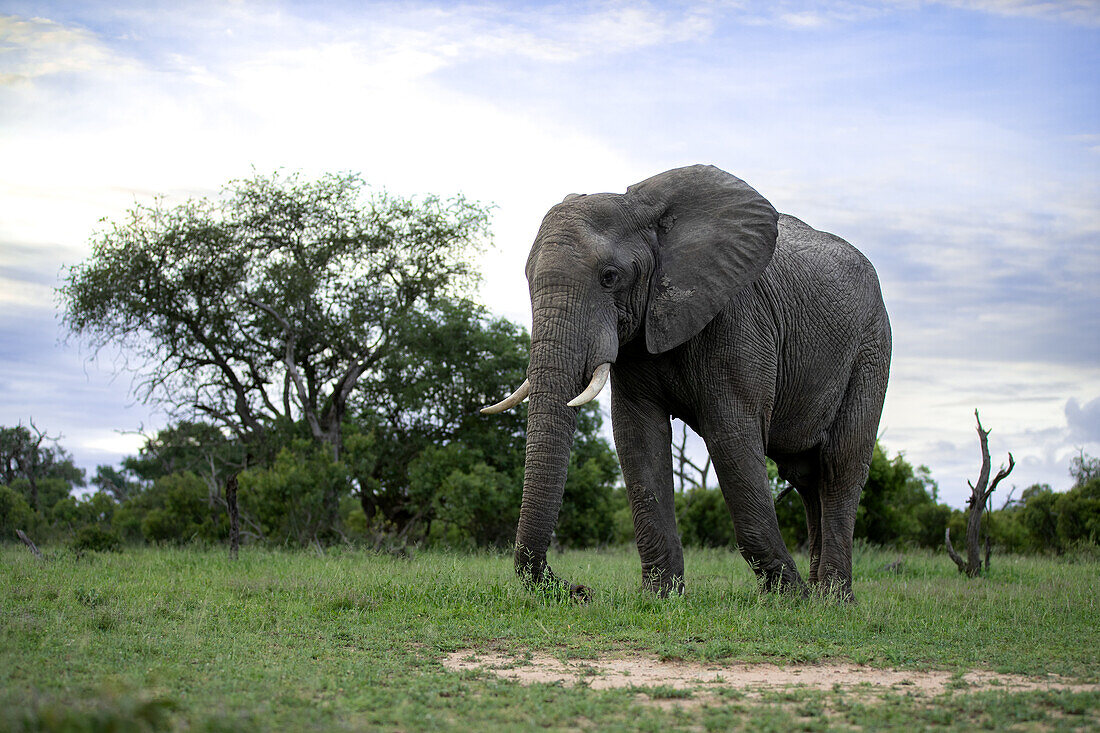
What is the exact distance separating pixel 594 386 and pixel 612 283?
946mm

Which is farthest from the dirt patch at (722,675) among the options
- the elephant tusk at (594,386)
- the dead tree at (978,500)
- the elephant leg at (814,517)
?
the dead tree at (978,500)

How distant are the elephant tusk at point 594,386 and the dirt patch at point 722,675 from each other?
218cm

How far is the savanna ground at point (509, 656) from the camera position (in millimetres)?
4812

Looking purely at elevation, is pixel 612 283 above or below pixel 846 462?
above

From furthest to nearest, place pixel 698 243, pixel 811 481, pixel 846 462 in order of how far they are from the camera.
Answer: pixel 811 481
pixel 846 462
pixel 698 243

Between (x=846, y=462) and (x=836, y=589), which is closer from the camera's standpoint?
(x=836, y=589)

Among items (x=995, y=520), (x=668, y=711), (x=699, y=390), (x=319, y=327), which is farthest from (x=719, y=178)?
(x=995, y=520)

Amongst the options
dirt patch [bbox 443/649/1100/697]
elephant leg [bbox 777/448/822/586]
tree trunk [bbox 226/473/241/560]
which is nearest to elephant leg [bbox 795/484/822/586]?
elephant leg [bbox 777/448/822/586]

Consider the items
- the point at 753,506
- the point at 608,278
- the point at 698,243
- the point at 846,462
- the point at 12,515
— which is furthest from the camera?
the point at 12,515

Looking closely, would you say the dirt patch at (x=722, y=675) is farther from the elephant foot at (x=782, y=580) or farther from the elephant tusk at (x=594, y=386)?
the elephant foot at (x=782, y=580)

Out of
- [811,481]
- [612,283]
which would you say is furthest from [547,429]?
[811,481]

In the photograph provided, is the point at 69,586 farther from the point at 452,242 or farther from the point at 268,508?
the point at 452,242

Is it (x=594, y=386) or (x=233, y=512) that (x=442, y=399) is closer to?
(x=233, y=512)

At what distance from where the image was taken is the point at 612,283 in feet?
28.2
